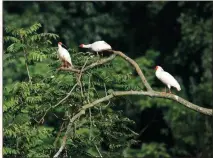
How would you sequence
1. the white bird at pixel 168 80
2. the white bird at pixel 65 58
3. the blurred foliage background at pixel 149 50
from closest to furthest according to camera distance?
the white bird at pixel 65 58 → the white bird at pixel 168 80 → the blurred foliage background at pixel 149 50

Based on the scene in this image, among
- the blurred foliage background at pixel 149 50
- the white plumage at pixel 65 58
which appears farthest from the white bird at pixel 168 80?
the blurred foliage background at pixel 149 50

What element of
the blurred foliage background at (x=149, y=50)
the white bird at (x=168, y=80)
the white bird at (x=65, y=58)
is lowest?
the white bird at (x=168, y=80)

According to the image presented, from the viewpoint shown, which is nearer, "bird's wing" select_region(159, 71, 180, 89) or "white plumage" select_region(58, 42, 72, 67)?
"white plumage" select_region(58, 42, 72, 67)

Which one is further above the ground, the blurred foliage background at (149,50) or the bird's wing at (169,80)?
the blurred foliage background at (149,50)

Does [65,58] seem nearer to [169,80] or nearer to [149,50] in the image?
[169,80]

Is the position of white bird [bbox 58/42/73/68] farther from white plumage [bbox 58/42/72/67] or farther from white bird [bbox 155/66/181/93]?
white bird [bbox 155/66/181/93]

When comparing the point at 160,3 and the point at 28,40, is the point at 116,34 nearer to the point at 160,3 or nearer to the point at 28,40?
the point at 160,3

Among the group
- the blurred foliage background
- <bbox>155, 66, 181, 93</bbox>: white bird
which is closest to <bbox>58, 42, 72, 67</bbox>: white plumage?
<bbox>155, 66, 181, 93</bbox>: white bird

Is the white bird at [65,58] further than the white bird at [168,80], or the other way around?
the white bird at [168,80]

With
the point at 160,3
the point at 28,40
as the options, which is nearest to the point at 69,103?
the point at 28,40

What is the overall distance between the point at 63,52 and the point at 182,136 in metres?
11.0

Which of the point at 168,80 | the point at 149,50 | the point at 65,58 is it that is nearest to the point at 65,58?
the point at 65,58

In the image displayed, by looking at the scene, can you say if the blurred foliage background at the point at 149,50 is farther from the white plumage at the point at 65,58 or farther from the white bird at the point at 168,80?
the white bird at the point at 168,80

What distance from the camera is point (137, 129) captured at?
23.8 meters
